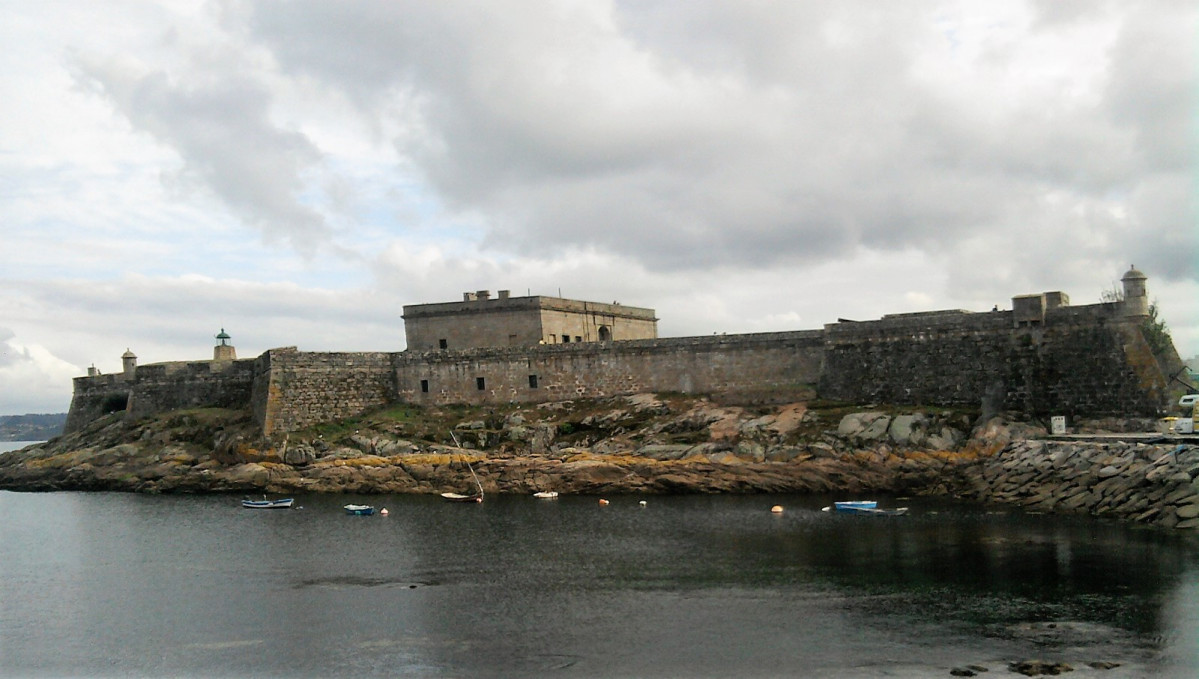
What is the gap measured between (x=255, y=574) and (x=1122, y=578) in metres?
26.5

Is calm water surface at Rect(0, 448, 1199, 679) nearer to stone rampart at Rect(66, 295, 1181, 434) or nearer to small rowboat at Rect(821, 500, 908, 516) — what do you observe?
small rowboat at Rect(821, 500, 908, 516)

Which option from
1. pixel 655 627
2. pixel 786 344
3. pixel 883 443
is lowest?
pixel 655 627

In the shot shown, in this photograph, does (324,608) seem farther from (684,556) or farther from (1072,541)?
(1072,541)

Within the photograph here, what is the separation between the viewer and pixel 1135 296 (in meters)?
45.6

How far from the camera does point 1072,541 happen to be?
34344 mm

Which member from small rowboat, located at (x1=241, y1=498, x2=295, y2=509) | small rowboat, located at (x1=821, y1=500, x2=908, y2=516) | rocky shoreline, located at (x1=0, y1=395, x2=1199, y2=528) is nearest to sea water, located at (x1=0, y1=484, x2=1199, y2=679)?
small rowboat, located at (x1=821, y1=500, x2=908, y2=516)

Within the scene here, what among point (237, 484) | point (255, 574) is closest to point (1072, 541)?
point (255, 574)

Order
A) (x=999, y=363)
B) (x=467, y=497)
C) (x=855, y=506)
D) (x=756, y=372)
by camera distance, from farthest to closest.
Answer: (x=756, y=372)
(x=999, y=363)
(x=467, y=497)
(x=855, y=506)

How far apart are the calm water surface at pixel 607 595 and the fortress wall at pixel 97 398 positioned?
2442 centimetres

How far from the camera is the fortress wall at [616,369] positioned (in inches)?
2179

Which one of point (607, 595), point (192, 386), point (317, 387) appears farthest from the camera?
point (192, 386)

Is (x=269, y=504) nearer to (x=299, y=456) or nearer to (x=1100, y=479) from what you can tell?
(x=299, y=456)

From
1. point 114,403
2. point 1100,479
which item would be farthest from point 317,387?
point 1100,479

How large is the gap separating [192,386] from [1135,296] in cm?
5222
